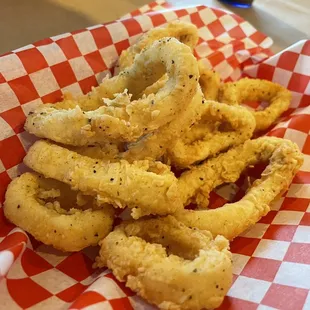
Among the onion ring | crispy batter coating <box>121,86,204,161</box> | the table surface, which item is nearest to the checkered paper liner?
the onion ring

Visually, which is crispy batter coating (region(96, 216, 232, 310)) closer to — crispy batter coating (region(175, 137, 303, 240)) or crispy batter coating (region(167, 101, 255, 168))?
crispy batter coating (region(175, 137, 303, 240))

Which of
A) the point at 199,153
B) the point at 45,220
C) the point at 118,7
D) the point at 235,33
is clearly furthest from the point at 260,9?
the point at 45,220

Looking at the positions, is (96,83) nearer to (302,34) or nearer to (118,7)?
(118,7)

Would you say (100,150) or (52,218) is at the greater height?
(100,150)

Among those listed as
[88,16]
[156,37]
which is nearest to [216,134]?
[156,37]

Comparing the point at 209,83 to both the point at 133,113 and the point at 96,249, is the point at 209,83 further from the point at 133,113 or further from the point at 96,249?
the point at 96,249

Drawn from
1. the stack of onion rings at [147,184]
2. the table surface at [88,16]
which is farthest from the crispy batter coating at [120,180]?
the table surface at [88,16]

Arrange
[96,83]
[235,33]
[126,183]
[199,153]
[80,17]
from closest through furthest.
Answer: [126,183] < [199,153] < [96,83] < [235,33] < [80,17]
